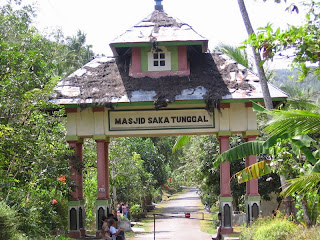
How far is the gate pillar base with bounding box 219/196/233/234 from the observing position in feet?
55.0

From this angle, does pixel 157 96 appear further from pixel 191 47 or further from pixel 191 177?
pixel 191 177

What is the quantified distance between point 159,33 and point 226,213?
647 centimetres

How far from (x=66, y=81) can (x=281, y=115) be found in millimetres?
9899

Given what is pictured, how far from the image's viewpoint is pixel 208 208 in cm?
3562

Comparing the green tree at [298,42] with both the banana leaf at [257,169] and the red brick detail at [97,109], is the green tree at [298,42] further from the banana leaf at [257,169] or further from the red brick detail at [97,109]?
the red brick detail at [97,109]

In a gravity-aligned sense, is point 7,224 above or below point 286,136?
below

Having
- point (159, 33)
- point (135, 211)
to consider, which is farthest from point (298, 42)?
point (135, 211)

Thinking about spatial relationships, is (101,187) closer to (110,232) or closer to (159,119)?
(110,232)

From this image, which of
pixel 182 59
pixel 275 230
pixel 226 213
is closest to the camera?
pixel 275 230

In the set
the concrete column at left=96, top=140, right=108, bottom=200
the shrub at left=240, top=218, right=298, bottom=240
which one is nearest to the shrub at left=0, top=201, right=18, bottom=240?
the shrub at left=240, top=218, right=298, bottom=240

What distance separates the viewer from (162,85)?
17109 mm

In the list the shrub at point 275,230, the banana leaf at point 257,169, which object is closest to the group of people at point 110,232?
the shrub at point 275,230

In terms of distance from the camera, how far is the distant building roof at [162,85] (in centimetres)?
1650

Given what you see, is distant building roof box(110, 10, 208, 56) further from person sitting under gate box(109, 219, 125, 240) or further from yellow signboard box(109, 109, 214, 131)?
person sitting under gate box(109, 219, 125, 240)
